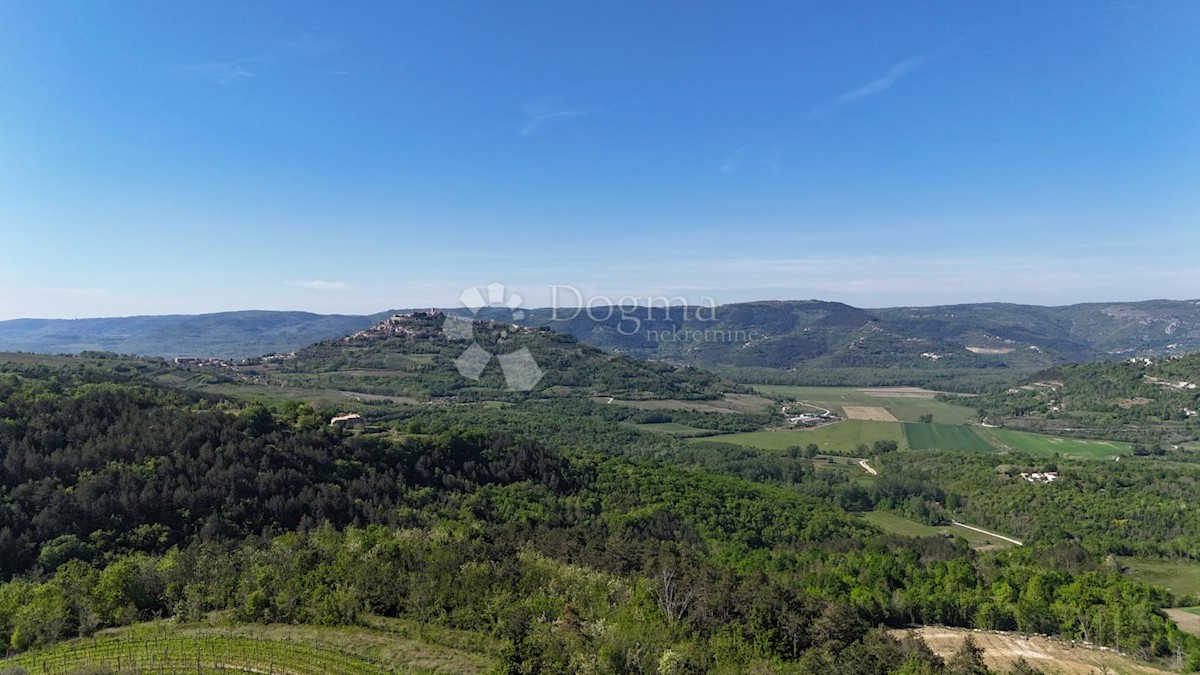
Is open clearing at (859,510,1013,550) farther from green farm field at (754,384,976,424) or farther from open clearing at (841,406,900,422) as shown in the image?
green farm field at (754,384,976,424)

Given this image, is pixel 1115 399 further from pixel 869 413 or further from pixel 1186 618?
pixel 1186 618

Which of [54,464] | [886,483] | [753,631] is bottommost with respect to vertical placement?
[886,483]

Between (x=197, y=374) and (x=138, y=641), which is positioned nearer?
(x=138, y=641)

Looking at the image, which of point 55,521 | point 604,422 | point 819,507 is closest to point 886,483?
point 819,507

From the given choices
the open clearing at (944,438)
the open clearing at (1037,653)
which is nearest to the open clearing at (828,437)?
the open clearing at (944,438)

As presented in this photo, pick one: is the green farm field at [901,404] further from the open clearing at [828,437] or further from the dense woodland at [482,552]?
the dense woodland at [482,552]

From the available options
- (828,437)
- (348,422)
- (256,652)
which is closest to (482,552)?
(256,652)

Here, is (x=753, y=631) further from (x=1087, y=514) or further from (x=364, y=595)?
(x=1087, y=514)
